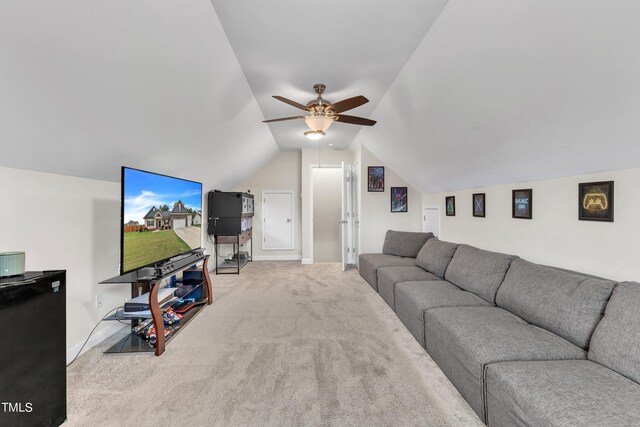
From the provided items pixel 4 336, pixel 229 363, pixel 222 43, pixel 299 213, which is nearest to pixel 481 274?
pixel 229 363

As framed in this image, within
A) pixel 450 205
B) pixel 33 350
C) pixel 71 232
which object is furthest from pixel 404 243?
pixel 33 350

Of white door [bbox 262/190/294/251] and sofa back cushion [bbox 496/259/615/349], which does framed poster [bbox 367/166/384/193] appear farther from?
sofa back cushion [bbox 496/259/615/349]

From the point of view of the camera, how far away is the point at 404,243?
4.49 meters

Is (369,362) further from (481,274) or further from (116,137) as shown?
(116,137)

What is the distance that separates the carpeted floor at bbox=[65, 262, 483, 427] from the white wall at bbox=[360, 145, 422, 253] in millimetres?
2124

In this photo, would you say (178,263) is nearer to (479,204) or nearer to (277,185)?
(479,204)

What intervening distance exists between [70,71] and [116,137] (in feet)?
2.36

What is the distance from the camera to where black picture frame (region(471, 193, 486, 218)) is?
3260mm

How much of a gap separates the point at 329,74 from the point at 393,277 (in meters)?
2.32

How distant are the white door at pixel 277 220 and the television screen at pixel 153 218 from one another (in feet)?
10.3

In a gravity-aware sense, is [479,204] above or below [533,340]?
above

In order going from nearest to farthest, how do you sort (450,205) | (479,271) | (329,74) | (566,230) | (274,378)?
(274,378) → (566,230) → (479,271) → (329,74) → (450,205)

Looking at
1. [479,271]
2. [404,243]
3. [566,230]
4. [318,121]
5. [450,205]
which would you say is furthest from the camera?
[404,243]

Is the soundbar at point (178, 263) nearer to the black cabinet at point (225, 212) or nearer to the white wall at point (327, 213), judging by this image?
the black cabinet at point (225, 212)
